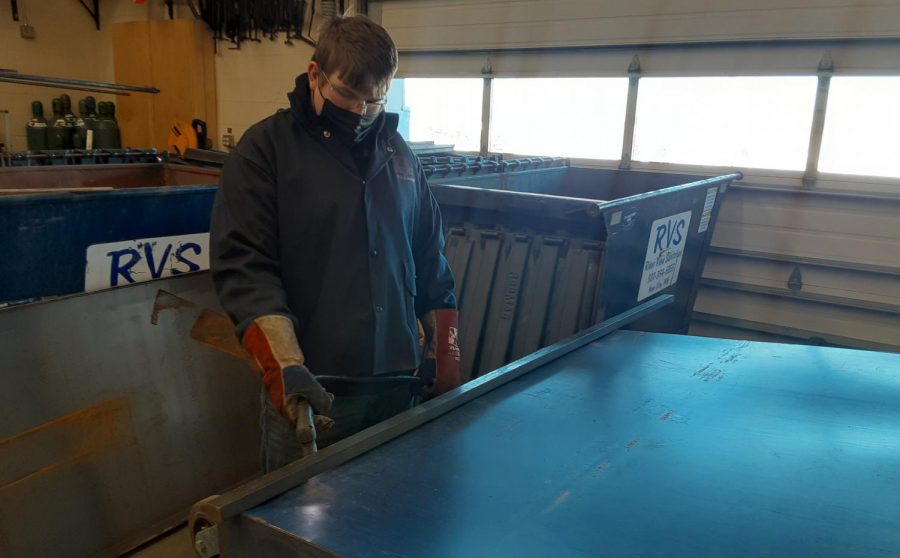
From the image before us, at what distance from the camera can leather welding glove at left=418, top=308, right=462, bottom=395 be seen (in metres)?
1.75

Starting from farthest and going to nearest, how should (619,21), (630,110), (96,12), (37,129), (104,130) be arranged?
(96,12) → (104,130) → (37,129) → (630,110) → (619,21)

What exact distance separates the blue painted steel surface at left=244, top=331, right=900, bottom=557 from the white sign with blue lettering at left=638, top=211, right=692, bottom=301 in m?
1.09

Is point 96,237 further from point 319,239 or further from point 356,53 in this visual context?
point 356,53

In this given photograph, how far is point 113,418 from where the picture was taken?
2.11 metres

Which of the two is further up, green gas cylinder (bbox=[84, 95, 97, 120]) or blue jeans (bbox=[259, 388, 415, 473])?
green gas cylinder (bbox=[84, 95, 97, 120])

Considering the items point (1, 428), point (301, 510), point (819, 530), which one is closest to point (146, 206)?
point (1, 428)

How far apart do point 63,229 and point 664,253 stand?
2.34 meters

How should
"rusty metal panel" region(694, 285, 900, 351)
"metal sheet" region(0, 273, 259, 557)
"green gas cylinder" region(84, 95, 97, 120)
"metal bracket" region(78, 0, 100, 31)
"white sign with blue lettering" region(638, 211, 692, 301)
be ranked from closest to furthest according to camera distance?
"metal sheet" region(0, 273, 259, 557) → "white sign with blue lettering" region(638, 211, 692, 301) → "rusty metal panel" region(694, 285, 900, 351) → "green gas cylinder" region(84, 95, 97, 120) → "metal bracket" region(78, 0, 100, 31)

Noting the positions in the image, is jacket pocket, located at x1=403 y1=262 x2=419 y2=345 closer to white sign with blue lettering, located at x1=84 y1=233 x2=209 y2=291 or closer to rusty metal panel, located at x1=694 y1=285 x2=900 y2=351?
white sign with blue lettering, located at x1=84 y1=233 x2=209 y2=291

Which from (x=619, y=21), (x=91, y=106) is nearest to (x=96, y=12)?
(x=91, y=106)

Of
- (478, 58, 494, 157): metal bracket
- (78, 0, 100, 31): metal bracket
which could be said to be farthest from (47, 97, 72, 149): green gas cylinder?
(478, 58, 494, 157): metal bracket

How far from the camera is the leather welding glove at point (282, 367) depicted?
121cm

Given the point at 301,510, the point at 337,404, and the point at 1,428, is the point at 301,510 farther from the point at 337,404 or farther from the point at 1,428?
the point at 1,428

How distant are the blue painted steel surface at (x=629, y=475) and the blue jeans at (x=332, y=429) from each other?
1.03 feet
